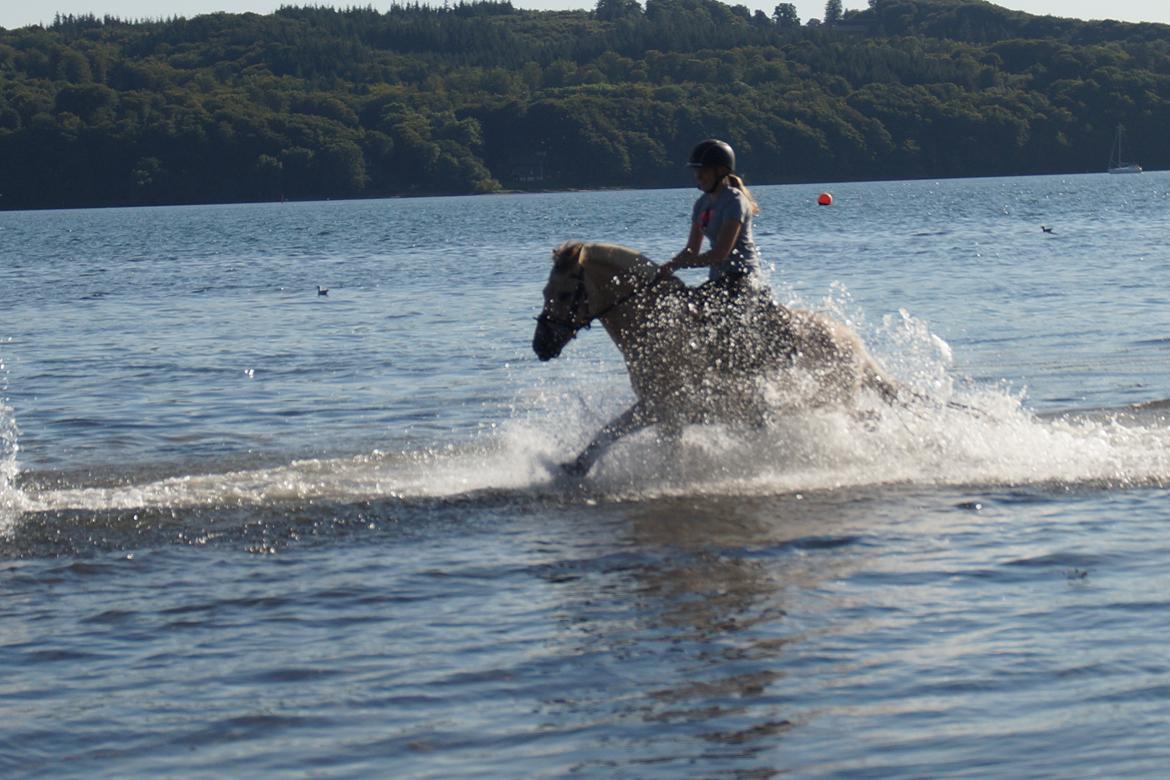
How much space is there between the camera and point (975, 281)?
35.8m

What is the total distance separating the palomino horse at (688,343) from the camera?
11672mm

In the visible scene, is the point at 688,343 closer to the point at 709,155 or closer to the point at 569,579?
the point at 709,155

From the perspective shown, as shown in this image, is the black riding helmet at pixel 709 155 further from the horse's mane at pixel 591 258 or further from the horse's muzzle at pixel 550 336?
the horse's muzzle at pixel 550 336

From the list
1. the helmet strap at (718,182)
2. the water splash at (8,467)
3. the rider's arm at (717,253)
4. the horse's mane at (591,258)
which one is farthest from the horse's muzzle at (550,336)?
the water splash at (8,467)

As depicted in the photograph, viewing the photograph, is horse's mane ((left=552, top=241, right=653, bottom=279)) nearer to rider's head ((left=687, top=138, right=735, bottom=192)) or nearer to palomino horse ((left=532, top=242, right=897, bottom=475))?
palomino horse ((left=532, top=242, right=897, bottom=475))

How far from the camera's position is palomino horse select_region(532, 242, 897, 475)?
11672mm

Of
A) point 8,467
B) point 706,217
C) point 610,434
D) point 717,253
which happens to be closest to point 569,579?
point 610,434

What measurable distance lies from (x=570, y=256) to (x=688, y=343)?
1.05 metres

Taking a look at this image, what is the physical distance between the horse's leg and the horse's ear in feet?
3.71

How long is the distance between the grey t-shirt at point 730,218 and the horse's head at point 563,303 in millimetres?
901

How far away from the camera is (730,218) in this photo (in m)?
11.6

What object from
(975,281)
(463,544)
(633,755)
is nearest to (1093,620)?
(633,755)

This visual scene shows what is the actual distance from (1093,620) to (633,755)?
2.83m

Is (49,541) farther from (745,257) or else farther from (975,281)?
(975,281)
